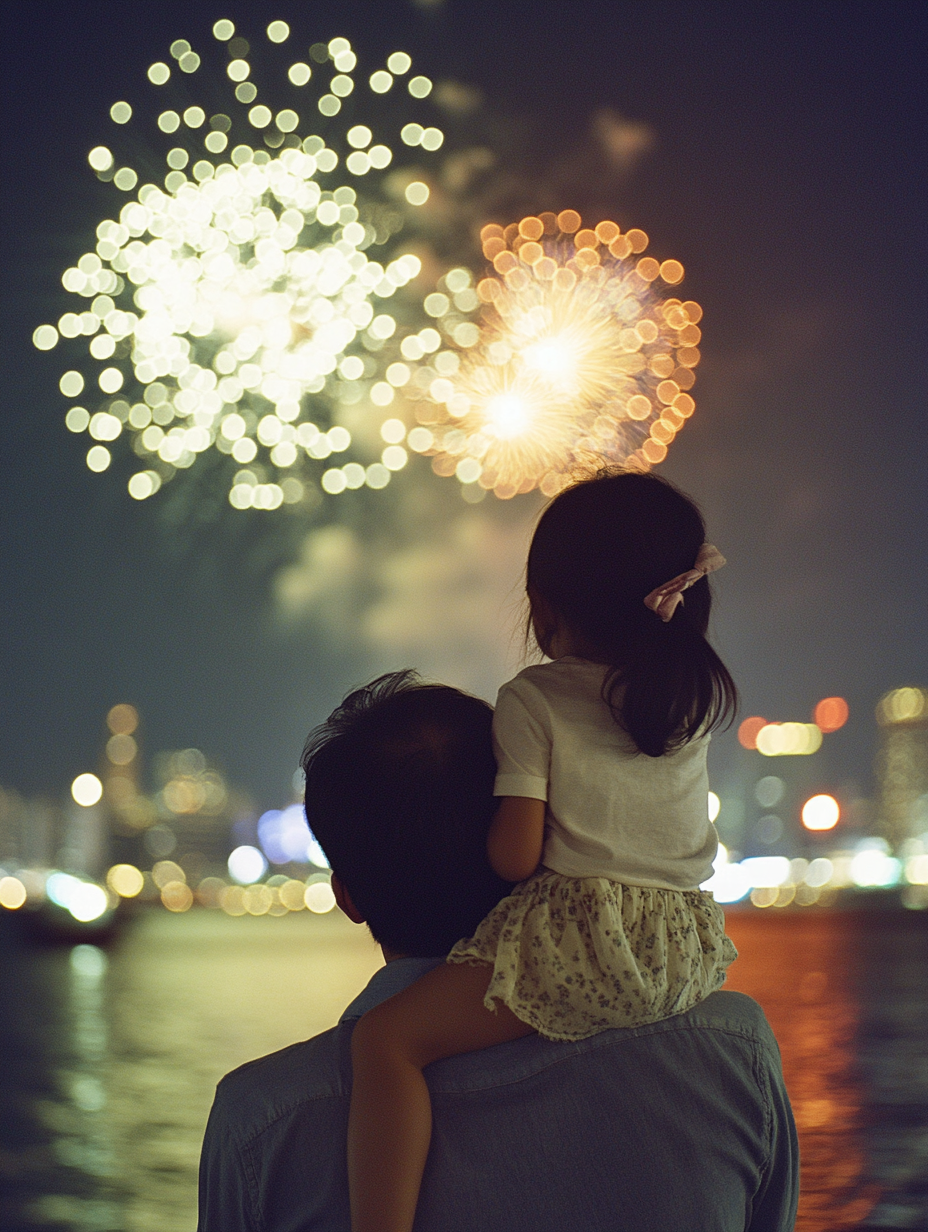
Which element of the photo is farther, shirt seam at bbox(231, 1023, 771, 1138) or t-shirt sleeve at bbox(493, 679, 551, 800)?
t-shirt sleeve at bbox(493, 679, 551, 800)

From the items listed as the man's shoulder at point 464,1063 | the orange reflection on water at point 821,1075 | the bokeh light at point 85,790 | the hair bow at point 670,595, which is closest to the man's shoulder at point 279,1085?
the man's shoulder at point 464,1063

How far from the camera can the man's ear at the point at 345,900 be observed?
1309mm

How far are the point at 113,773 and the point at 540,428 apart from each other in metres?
111

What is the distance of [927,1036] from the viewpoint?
47.6ft

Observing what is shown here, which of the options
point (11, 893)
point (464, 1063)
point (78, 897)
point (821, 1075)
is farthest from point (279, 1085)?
point (11, 893)

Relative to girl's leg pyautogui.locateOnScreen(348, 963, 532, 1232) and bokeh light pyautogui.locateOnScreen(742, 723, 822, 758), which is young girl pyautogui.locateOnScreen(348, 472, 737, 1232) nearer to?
girl's leg pyautogui.locateOnScreen(348, 963, 532, 1232)

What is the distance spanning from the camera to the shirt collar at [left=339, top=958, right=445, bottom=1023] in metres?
1.38

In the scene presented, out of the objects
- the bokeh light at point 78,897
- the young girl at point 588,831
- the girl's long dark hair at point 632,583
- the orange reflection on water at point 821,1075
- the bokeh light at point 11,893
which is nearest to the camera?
the young girl at point 588,831

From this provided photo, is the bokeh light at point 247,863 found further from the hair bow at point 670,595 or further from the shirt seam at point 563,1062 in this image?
the shirt seam at point 563,1062

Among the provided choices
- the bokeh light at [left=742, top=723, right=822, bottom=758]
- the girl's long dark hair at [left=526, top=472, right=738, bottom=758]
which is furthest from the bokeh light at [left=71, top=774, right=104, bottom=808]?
the girl's long dark hair at [left=526, top=472, right=738, bottom=758]

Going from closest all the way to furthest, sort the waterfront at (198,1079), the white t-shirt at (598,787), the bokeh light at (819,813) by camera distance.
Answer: the white t-shirt at (598,787)
the waterfront at (198,1079)
the bokeh light at (819,813)

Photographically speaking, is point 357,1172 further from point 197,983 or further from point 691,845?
point 197,983

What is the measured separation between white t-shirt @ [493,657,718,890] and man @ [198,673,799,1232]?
16cm

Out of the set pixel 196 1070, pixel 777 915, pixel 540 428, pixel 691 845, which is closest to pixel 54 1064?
pixel 196 1070
